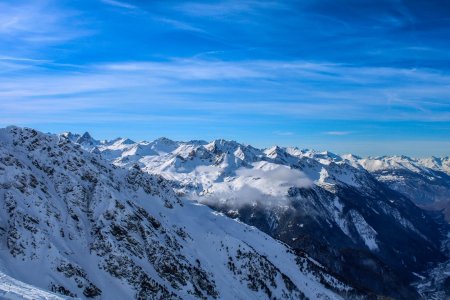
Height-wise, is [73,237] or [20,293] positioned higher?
[20,293]

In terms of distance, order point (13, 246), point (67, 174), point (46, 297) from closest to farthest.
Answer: point (46, 297)
point (13, 246)
point (67, 174)

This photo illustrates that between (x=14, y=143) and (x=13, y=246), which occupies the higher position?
(x=14, y=143)

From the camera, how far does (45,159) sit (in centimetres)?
19075

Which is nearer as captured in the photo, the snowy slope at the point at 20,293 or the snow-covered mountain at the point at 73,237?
the snowy slope at the point at 20,293

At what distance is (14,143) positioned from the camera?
18900 cm

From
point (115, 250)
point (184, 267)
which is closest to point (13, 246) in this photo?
point (115, 250)

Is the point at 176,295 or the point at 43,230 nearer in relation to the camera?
the point at 43,230

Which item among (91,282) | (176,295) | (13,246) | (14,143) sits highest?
(14,143)

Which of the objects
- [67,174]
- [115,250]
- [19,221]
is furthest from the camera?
[67,174]

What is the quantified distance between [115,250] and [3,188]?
1725 inches

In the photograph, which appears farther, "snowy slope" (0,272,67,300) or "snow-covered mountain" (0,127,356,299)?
"snow-covered mountain" (0,127,356,299)

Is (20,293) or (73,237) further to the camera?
(73,237)

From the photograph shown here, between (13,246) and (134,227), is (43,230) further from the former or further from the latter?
(134,227)

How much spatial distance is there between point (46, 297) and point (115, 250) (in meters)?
108
